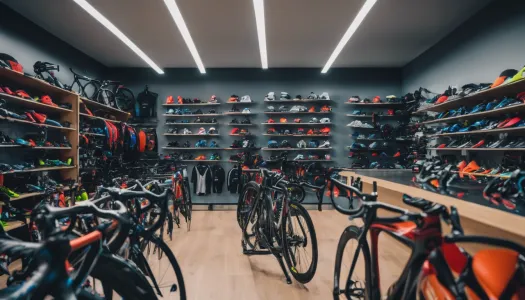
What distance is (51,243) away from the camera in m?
0.84

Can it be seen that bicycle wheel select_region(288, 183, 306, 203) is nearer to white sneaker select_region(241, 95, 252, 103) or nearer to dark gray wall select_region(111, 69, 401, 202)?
white sneaker select_region(241, 95, 252, 103)

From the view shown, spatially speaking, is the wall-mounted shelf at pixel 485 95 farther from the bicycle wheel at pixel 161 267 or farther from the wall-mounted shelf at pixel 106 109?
the wall-mounted shelf at pixel 106 109

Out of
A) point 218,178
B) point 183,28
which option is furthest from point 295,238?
point 218,178

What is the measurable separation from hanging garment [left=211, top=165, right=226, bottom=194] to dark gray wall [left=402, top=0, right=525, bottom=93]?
4.77 m

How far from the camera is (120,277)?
1154 millimetres

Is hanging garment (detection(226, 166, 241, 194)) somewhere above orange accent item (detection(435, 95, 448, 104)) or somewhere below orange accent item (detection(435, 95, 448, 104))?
below

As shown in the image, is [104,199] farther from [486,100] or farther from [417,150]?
[417,150]

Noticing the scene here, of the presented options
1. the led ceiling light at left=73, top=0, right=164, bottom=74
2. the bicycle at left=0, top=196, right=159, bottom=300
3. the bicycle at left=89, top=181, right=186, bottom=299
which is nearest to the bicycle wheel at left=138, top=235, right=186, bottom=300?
the bicycle at left=89, top=181, right=186, bottom=299

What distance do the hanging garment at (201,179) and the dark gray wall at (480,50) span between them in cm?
508

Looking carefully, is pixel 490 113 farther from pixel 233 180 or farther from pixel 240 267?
pixel 233 180

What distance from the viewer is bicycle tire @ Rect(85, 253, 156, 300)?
3.76 feet

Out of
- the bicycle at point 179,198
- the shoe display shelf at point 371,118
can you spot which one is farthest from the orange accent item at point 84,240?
the shoe display shelf at point 371,118

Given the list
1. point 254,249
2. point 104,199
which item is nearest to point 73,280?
point 104,199

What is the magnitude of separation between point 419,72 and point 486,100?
87.8 inches
